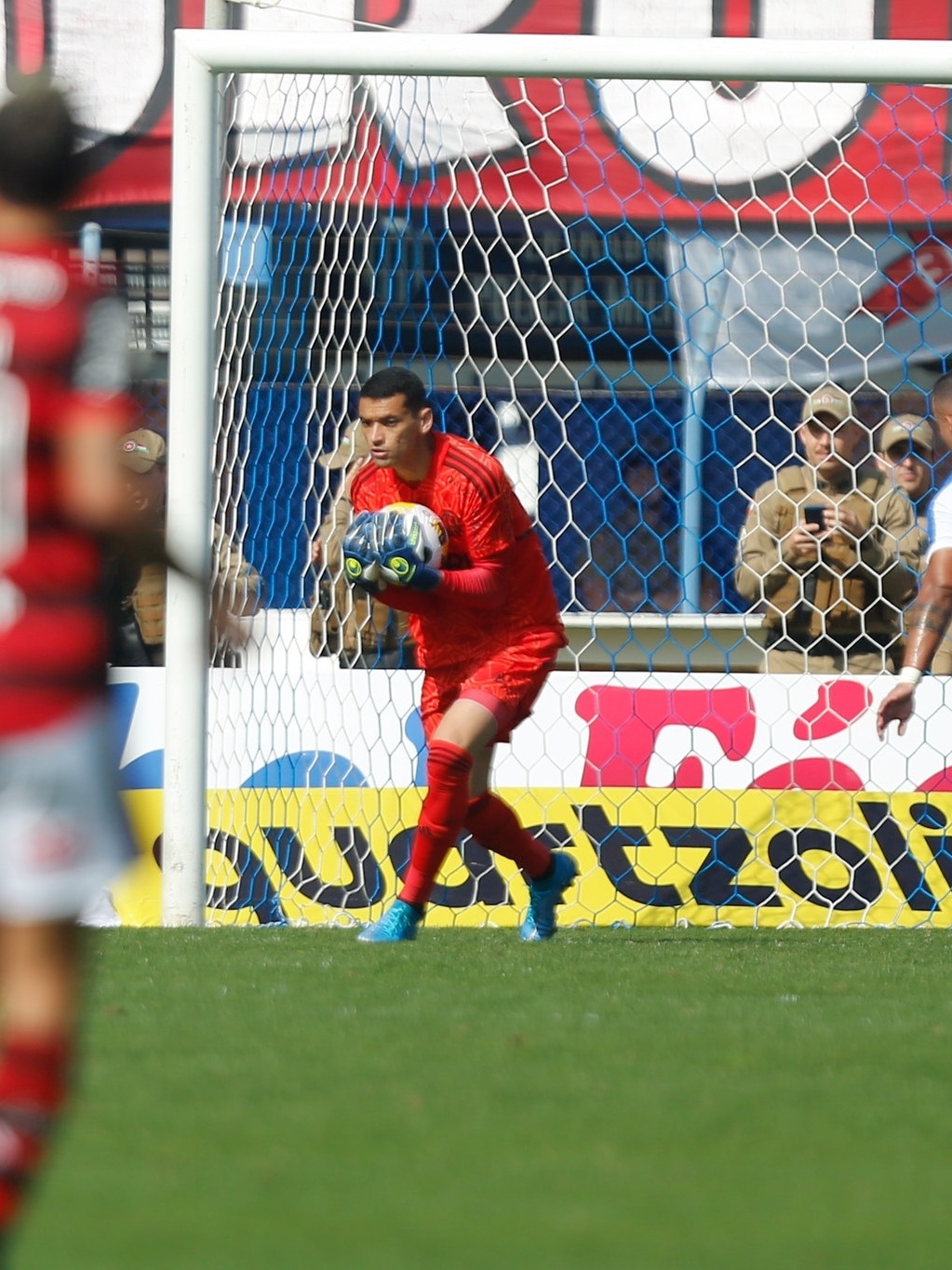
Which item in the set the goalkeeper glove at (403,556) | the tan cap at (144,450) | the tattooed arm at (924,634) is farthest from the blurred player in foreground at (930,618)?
the tan cap at (144,450)

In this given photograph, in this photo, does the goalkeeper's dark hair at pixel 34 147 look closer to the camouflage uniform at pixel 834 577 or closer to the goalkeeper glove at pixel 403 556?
the goalkeeper glove at pixel 403 556

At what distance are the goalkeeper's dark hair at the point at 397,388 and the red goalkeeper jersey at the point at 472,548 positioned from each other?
0.22 metres

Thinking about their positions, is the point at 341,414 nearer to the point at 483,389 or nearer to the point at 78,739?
the point at 483,389

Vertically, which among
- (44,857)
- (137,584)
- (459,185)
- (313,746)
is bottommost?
(313,746)

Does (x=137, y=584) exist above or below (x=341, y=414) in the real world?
below

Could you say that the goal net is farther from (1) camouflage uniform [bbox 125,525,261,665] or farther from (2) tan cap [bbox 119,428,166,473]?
(2) tan cap [bbox 119,428,166,473]

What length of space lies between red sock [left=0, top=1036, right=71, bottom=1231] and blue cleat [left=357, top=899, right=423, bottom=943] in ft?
12.5

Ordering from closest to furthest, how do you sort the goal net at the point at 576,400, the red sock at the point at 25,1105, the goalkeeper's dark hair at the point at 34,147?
the red sock at the point at 25,1105
the goalkeeper's dark hair at the point at 34,147
the goal net at the point at 576,400

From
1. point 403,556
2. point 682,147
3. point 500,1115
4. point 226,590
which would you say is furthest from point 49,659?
point 682,147

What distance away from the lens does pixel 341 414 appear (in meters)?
7.95

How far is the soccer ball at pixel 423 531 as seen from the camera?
6.14m

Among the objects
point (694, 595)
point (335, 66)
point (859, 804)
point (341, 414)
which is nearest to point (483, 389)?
point (341, 414)

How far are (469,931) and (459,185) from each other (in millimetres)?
3192

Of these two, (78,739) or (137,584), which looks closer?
(78,739)
